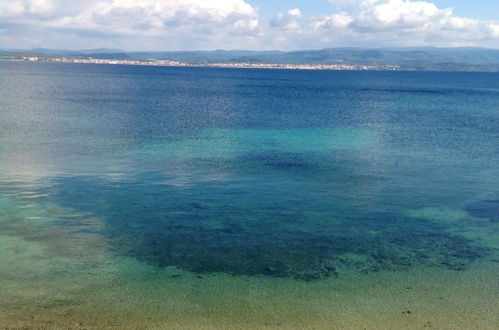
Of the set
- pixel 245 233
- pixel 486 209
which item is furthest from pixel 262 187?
pixel 486 209

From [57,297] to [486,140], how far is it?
4894cm

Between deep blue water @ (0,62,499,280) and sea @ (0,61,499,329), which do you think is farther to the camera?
deep blue water @ (0,62,499,280)

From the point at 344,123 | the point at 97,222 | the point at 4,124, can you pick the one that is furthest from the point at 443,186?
the point at 4,124

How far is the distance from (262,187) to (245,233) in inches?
325

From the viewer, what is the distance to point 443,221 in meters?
27.1

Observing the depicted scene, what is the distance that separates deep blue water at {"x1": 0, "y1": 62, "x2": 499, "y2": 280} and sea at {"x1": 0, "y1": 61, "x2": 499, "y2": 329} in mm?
130

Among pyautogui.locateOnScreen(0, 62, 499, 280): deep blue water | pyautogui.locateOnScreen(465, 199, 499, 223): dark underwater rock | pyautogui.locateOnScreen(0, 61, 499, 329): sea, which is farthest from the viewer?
pyautogui.locateOnScreen(465, 199, 499, 223): dark underwater rock

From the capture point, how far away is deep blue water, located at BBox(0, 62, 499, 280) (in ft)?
73.6

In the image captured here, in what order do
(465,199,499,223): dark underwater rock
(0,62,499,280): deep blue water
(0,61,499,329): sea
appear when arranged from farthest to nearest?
(465,199,499,223): dark underwater rock < (0,62,499,280): deep blue water < (0,61,499,329): sea

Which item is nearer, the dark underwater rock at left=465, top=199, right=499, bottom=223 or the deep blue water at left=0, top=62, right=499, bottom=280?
the deep blue water at left=0, top=62, right=499, bottom=280

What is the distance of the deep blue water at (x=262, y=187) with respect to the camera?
73.6 feet

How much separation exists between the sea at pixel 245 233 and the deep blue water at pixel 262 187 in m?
0.13

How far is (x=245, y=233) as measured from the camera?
24.3 metres

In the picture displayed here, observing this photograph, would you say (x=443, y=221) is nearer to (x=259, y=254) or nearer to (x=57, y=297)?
(x=259, y=254)
